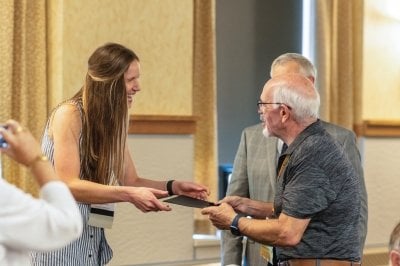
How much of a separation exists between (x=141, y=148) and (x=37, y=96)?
0.65 m

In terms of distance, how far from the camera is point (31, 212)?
1498 millimetres

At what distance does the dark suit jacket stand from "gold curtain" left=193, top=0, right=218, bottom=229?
893 millimetres

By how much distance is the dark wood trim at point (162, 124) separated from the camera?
3.76 m

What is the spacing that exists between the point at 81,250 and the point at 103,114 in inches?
19.6

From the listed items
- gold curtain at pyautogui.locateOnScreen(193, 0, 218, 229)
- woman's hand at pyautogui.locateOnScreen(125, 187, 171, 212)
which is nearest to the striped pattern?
woman's hand at pyautogui.locateOnScreen(125, 187, 171, 212)

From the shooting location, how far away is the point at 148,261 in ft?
12.6

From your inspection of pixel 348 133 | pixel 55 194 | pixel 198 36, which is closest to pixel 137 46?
pixel 198 36

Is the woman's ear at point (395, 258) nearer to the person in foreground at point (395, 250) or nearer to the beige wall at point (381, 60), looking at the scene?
the person in foreground at point (395, 250)

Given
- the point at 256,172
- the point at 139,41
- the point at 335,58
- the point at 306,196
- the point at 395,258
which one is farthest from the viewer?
the point at 335,58

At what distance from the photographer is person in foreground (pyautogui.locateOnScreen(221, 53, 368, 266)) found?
303cm

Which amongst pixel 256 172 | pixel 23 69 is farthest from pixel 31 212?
pixel 23 69

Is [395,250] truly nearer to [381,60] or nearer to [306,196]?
[306,196]

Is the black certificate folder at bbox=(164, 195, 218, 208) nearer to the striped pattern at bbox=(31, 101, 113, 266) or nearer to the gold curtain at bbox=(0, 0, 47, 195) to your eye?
the striped pattern at bbox=(31, 101, 113, 266)

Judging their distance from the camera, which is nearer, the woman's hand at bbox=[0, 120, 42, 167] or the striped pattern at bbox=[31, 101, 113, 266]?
the woman's hand at bbox=[0, 120, 42, 167]
